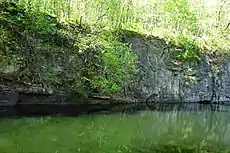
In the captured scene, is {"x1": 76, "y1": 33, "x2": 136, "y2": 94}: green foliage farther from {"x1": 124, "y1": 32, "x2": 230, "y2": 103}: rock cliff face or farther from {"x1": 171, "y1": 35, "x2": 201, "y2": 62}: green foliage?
{"x1": 171, "y1": 35, "x2": 201, "y2": 62}: green foliage

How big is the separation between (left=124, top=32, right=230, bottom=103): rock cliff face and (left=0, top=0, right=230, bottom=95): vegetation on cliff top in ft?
A: 4.87

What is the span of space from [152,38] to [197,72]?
694 cm

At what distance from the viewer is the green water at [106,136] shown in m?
11.2

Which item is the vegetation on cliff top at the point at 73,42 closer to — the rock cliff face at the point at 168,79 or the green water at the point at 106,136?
the rock cliff face at the point at 168,79

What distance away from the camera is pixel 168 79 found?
1353 inches

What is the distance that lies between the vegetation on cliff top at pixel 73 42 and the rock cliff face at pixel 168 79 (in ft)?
4.87

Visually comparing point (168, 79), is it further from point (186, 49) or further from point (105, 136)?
point (105, 136)

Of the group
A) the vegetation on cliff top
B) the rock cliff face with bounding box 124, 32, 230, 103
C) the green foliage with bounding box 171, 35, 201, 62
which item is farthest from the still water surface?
the green foliage with bounding box 171, 35, 201, 62

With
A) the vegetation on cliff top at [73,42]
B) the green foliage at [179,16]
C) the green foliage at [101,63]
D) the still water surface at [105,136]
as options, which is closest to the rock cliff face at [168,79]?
the vegetation on cliff top at [73,42]

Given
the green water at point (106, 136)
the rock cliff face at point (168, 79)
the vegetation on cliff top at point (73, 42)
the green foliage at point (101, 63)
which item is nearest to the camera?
the green water at point (106, 136)

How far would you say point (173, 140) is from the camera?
47.8 feet

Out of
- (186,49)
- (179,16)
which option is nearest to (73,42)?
(186,49)

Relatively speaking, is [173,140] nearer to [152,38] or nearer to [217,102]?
[152,38]

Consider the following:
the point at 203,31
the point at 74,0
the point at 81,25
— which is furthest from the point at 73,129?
the point at 203,31
